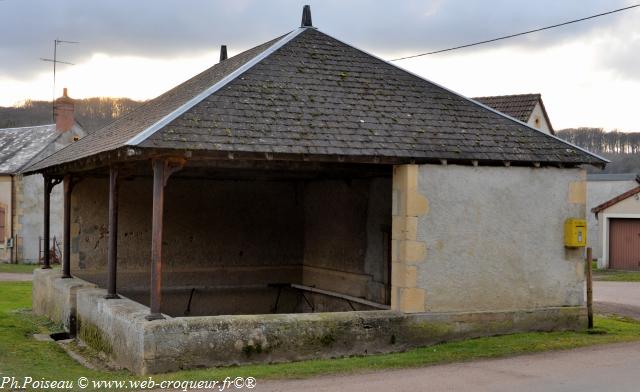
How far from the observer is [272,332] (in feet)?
34.5

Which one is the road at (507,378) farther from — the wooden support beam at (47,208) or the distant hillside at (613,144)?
the distant hillside at (613,144)

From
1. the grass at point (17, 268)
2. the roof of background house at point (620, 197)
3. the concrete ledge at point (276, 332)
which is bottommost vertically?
the grass at point (17, 268)

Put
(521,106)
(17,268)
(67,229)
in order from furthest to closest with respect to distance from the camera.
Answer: (521,106)
(17,268)
(67,229)

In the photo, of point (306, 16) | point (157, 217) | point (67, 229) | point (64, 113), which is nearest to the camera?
point (157, 217)

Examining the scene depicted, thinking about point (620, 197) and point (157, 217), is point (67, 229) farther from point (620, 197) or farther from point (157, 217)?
point (620, 197)

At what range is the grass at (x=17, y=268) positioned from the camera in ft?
91.8

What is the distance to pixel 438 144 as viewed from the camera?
11742mm

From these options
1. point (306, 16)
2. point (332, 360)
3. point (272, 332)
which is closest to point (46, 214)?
point (306, 16)

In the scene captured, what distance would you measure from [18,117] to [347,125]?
48.7 metres

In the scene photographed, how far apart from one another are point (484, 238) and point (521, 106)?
19164 mm

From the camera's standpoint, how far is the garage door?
3072cm

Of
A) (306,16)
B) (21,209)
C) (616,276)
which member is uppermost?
(306,16)

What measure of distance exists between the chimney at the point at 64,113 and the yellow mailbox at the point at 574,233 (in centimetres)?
2592

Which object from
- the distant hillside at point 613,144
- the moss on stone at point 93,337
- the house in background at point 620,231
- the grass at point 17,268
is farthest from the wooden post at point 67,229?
the distant hillside at point 613,144
